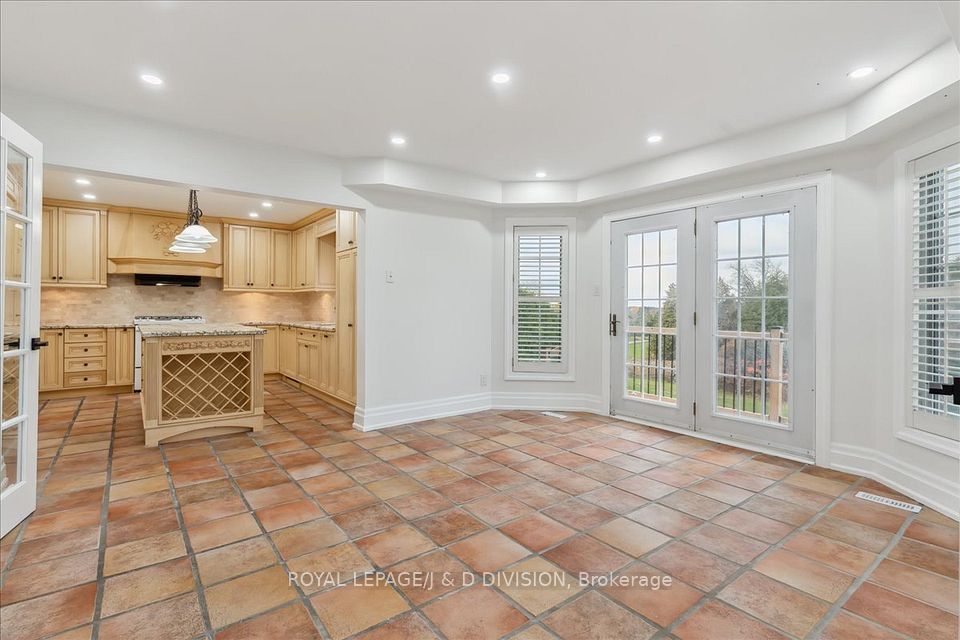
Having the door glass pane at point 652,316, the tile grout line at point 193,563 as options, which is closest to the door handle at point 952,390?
the tile grout line at point 193,563

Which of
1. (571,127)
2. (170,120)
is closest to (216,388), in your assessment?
(170,120)

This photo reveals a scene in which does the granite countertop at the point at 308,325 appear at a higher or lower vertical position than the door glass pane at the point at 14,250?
lower

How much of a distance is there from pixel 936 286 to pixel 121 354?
799 centimetres

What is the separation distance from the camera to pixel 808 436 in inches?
138

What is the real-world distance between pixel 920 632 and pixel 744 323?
251 centimetres

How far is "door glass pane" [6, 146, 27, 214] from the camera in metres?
2.38

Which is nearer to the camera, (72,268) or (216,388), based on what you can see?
(216,388)

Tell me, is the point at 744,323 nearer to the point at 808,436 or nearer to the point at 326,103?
the point at 808,436

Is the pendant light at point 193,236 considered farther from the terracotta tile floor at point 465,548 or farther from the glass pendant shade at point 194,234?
the terracotta tile floor at point 465,548

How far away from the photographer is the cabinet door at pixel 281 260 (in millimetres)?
7355

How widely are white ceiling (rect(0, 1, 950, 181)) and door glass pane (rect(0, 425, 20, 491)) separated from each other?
6.60ft

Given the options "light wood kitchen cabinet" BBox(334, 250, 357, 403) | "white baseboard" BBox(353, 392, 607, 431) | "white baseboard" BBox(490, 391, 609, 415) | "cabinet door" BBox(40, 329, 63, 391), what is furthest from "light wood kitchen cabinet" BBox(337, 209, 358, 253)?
"cabinet door" BBox(40, 329, 63, 391)

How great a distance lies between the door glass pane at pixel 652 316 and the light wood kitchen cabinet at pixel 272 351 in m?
5.24

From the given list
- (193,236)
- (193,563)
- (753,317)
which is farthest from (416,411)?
(753,317)
